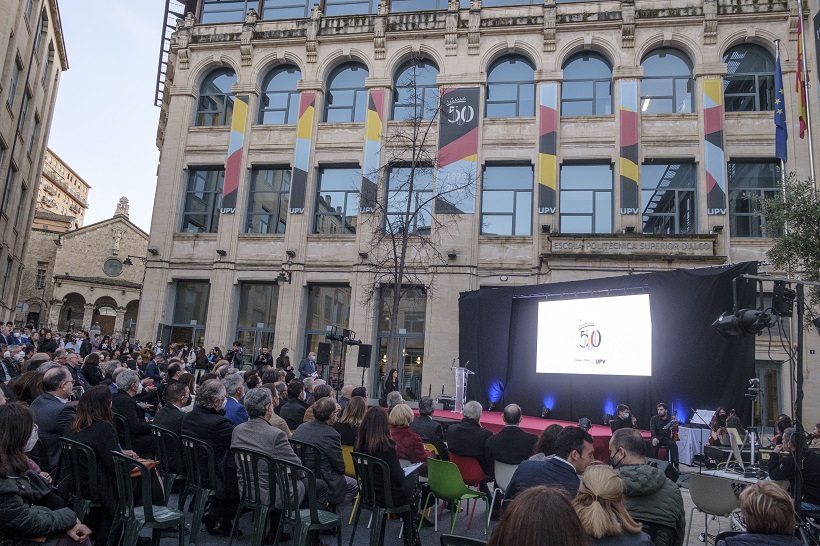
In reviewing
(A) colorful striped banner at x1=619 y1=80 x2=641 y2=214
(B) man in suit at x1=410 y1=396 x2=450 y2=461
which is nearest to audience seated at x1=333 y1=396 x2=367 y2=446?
(B) man in suit at x1=410 y1=396 x2=450 y2=461

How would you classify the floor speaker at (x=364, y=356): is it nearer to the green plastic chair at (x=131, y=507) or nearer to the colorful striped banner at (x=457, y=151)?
the colorful striped banner at (x=457, y=151)

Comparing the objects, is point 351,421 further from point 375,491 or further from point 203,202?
point 203,202

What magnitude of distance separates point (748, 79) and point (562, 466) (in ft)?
67.5

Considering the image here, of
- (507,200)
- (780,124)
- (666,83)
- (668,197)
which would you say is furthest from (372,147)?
(780,124)

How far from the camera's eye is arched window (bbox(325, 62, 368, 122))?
73.4 ft

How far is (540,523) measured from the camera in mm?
1776

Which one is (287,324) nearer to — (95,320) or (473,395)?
(473,395)

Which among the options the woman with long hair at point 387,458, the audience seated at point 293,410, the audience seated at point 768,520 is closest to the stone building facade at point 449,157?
the audience seated at point 293,410

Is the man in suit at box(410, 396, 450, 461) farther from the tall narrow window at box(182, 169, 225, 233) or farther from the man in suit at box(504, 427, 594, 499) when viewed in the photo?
the tall narrow window at box(182, 169, 225, 233)

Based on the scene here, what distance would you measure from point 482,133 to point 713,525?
15.7 metres

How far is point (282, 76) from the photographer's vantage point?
23375 mm

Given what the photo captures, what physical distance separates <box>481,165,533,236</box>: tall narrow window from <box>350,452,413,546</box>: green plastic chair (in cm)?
1582

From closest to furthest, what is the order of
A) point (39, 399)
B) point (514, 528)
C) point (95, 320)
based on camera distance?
point (514, 528) → point (39, 399) → point (95, 320)

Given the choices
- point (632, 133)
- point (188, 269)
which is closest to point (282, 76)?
point (188, 269)
